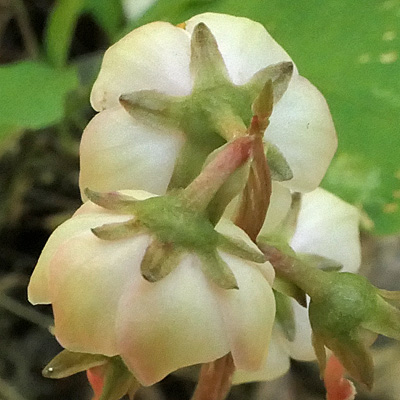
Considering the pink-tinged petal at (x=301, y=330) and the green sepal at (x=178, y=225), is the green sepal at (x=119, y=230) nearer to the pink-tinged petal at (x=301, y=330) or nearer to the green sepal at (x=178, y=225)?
the green sepal at (x=178, y=225)

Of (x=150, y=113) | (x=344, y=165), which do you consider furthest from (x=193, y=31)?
(x=344, y=165)

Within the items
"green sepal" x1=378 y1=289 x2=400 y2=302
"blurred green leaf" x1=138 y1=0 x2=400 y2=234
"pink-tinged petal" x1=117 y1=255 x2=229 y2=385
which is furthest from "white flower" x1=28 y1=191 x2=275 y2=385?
"blurred green leaf" x1=138 y1=0 x2=400 y2=234

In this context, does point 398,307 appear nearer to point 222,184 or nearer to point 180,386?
point 222,184

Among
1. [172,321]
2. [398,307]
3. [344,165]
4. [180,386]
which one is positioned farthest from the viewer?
[180,386]

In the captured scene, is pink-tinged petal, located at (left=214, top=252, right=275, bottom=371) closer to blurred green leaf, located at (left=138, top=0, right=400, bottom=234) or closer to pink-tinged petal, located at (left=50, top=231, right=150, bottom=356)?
pink-tinged petal, located at (left=50, top=231, right=150, bottom=356)

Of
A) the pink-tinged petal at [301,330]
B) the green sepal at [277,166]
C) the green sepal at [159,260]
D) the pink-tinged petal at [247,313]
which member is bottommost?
the pink-tinged petal at [301,330]

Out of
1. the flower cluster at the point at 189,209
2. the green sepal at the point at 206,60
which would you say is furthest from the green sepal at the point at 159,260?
the green sepal at the point at 206,60
